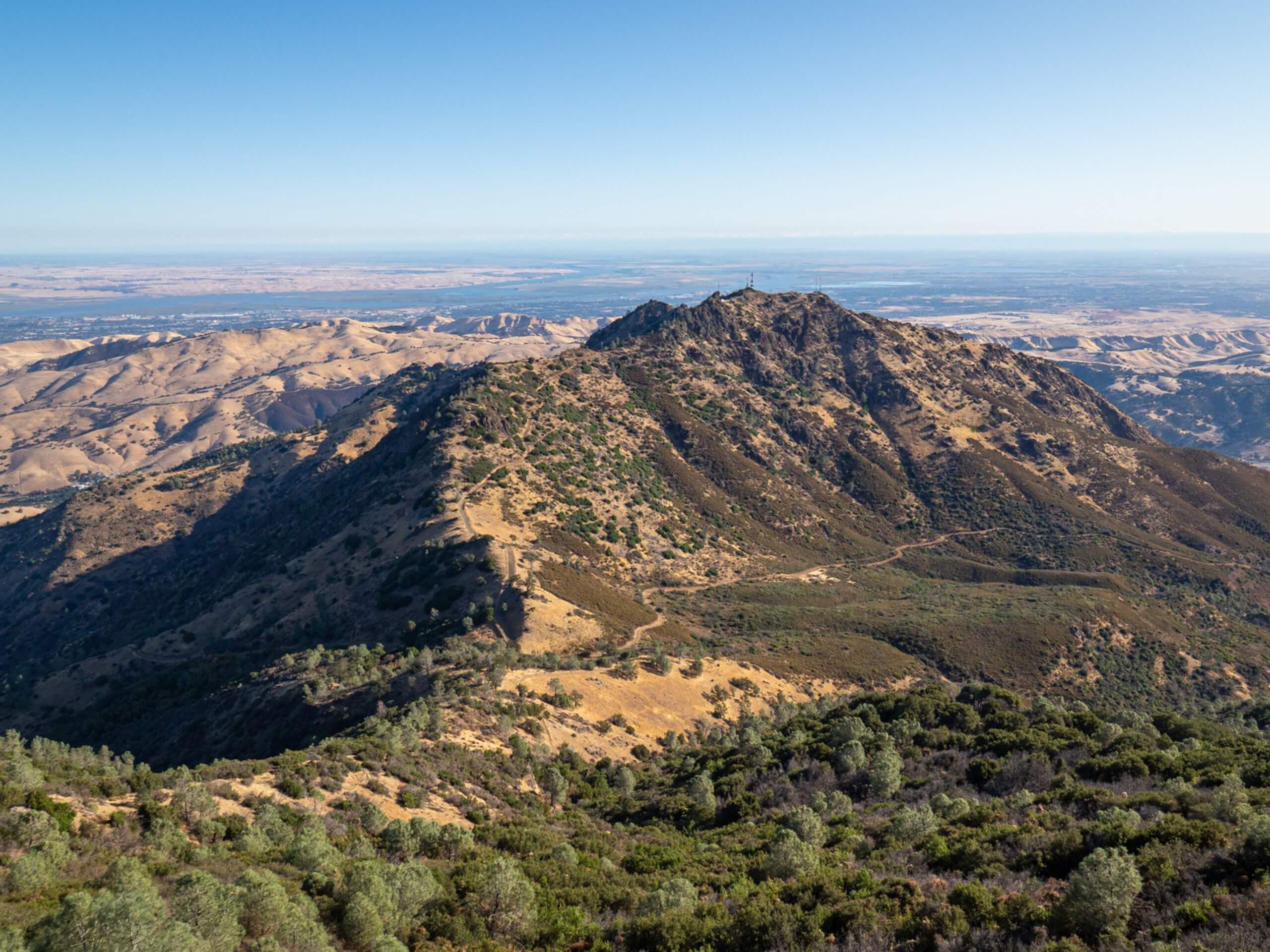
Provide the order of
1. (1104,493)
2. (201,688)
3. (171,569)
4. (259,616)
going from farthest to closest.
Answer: (1104,493) → (171,569) → (259,616) → (201,688)

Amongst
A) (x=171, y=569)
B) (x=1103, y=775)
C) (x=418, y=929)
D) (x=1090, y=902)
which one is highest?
(x=1090, y=902)

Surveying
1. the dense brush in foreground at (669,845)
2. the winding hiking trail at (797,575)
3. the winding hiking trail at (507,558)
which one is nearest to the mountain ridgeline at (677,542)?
the winding hiking trail at (507,558)

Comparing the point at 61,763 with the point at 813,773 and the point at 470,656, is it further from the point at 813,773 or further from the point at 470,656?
the point at 813,773

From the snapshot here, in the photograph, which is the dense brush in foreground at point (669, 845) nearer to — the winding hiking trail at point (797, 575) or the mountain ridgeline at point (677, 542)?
the mountain ridgeline at point (677, 542)

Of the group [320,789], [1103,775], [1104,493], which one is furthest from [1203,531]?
[320,789]

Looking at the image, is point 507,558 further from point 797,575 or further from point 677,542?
point 797,575

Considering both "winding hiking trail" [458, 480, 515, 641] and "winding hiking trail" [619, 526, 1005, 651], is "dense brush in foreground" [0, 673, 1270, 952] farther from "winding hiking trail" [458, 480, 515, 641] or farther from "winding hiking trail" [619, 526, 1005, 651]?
"winding hiking trail" [619, 526, 1005, 651]
